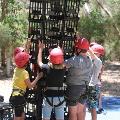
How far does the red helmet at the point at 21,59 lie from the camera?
6.50 metres

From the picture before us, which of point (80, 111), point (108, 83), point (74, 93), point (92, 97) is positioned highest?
point (74, 93)

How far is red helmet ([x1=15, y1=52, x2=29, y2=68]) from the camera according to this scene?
650 cm

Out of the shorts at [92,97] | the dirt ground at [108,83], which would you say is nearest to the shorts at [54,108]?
the shorts at [92,97]

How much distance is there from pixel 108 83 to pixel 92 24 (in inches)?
127

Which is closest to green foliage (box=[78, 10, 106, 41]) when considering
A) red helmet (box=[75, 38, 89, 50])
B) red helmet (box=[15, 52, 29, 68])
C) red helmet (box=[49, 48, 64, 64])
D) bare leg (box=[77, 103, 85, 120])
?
bare leg (box=[77, 103, 85, 120])

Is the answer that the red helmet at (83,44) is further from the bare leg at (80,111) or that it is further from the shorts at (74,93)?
the bare leg at (80,111)

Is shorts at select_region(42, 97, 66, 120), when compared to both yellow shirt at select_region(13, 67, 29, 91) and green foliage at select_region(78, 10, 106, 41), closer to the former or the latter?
yellow shirt at select_region(13, 67, 29, 91)

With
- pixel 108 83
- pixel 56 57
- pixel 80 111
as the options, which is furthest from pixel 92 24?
pixel 56 57

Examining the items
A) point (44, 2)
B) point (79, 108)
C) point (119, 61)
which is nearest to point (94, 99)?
point (79, 108)

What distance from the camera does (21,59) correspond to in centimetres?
652

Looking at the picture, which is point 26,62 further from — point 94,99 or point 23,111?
point 94,99

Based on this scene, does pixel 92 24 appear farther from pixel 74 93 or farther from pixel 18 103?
pixel 18 103

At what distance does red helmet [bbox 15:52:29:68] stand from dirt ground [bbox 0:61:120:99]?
202 inches

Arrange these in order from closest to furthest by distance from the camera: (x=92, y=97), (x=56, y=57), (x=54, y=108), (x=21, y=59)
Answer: (x=56, y=57), (x=21, y=59), (x=54, y=108), (x=92, y=97)
